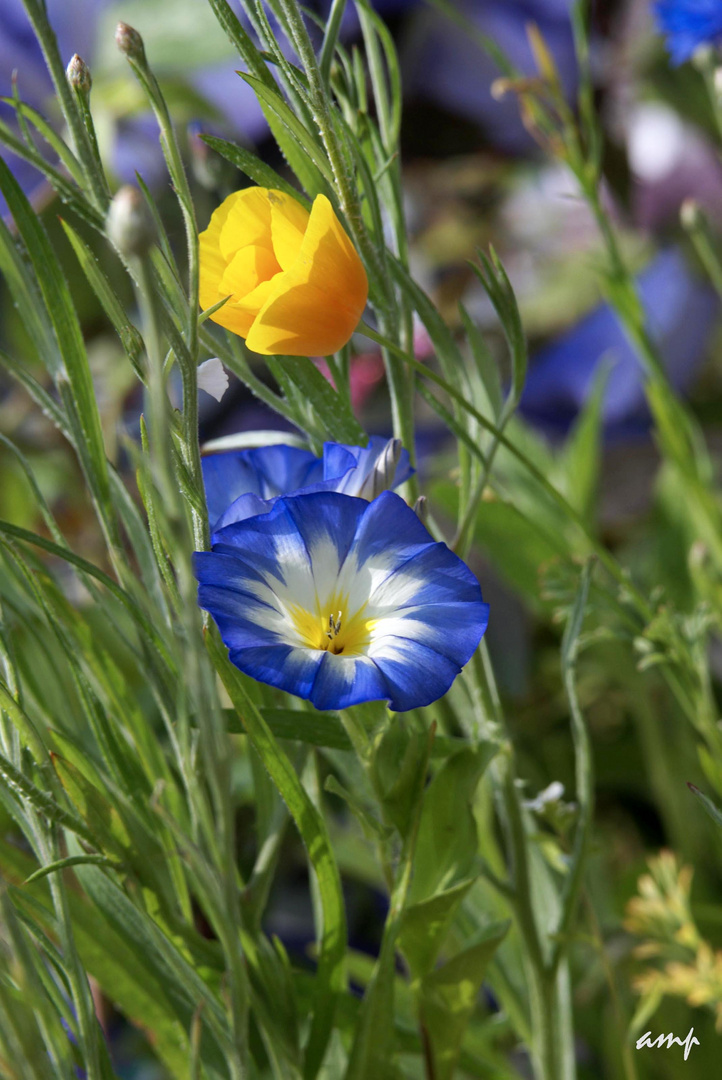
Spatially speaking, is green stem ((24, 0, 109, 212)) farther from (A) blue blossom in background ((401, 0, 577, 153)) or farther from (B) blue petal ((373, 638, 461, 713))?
(A) blue blossom in background ((401, 0, 577, 153))

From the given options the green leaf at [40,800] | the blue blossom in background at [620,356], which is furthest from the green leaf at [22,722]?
the blue blossom in background at [620,356]

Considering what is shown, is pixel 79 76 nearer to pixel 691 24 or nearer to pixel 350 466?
pixel 350 466

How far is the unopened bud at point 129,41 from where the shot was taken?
135 millimetres

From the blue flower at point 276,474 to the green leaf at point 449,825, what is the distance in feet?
0.19

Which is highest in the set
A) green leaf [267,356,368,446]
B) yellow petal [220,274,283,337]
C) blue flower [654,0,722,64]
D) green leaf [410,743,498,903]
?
blue flower [654,0,722,64]

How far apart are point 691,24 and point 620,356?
340mm

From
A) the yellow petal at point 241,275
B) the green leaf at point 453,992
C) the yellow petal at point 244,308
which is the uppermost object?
the yellow petal at point 241,275

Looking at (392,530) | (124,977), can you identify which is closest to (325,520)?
(392,530)

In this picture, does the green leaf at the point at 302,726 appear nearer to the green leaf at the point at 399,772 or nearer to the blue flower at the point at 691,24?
the green leaf at the point at 399,772

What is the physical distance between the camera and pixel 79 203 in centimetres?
14

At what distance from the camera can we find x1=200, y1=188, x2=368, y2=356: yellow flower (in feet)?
0.49

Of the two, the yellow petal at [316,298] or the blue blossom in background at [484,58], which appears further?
the blue blossom in background at [484,58]

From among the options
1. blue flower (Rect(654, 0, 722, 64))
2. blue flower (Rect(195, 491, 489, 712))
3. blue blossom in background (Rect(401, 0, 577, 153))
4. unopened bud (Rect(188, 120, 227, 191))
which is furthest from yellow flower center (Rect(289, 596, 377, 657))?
blue blossom in background (Rect(401, 0, 577, 153))

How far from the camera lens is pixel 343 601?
0.17m
